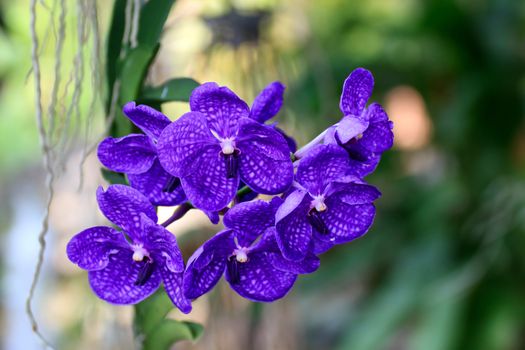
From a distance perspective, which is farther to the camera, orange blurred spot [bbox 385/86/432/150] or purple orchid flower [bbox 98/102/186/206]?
orange blurred spot [bbox 385/86/432/150]

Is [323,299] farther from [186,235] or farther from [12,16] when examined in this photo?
[12,16]

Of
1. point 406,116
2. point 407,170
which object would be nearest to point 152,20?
point 407,170

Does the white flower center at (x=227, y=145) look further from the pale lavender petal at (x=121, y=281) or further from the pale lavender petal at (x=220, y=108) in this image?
the pale lavender petal at (x=121, y=281)

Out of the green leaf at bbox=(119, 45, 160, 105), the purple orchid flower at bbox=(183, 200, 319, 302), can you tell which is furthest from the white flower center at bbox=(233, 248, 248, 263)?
the green leaf at bbox=(119, 45, 160, 105)

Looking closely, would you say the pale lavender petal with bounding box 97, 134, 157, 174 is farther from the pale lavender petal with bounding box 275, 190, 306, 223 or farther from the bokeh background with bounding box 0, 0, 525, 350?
the bokeh background with bounding box 0, 0, 525, 350

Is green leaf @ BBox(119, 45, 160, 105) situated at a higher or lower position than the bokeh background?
higher

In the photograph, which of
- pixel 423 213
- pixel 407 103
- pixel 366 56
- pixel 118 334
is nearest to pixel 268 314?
pixel 118 334

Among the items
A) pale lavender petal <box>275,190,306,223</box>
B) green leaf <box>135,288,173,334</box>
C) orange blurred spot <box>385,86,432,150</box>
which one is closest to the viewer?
pale lavender petal <box>275,190,306,223</box>
